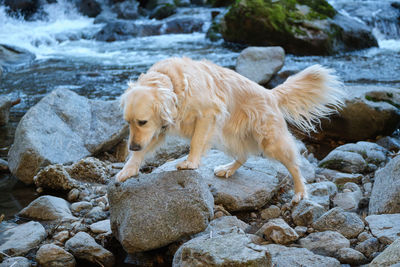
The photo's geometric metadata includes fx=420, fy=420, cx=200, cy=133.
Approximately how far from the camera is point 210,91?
3.80m

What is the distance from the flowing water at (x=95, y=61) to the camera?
8.38 m

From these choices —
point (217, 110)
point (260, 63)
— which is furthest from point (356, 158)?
point (260, 63)

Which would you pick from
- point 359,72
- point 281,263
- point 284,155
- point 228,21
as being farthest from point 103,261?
point 228,21

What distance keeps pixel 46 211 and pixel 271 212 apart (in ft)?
7.26

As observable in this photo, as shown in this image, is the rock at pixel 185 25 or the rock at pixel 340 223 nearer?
the rock at pixel 340 223

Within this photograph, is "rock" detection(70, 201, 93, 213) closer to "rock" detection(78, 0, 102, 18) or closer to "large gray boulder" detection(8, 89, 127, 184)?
"large gray boulder" detection(8, 89, 127, 184)

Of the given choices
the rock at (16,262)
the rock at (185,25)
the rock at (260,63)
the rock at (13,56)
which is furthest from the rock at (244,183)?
the rock at (185,25)

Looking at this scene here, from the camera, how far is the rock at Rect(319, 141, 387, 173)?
5.34m

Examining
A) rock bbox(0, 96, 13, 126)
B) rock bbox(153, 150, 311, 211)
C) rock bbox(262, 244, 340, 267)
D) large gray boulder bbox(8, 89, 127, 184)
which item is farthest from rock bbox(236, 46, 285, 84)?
rock bbox(262, 244, 340, 267)

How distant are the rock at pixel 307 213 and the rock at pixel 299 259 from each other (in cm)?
60

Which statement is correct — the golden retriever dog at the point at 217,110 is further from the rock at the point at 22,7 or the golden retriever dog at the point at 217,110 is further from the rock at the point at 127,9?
the rock at the point at 22,7

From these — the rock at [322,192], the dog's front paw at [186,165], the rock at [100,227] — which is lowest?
the rock at [322,192]

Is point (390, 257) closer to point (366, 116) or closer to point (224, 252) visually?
point (224, 252)

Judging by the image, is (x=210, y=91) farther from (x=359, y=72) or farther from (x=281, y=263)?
(x=359, y=72)
